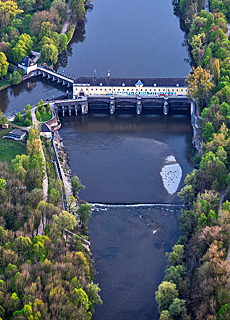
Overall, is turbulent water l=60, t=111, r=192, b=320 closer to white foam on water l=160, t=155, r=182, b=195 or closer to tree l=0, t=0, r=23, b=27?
white foam on water l=160, t=155, r=182, b=195

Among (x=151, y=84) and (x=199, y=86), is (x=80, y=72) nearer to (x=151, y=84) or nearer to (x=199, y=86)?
(x=151, y=84)

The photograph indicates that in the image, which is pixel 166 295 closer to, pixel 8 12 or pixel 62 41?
pixel 62 41

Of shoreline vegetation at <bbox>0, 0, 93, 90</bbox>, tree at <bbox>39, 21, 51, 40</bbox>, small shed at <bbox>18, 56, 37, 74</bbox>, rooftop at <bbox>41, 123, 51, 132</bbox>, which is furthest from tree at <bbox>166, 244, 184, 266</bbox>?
tree at <bbox>39, 21, 51, 40</bbox>

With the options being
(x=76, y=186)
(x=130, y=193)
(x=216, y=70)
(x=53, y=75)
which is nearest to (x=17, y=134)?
(x=76, y=186)

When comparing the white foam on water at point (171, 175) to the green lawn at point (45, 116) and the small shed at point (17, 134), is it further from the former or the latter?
the small shed at point (17, 134)

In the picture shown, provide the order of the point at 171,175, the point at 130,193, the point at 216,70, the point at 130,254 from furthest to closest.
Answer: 1. the point at 216,70
2. the point at 171,175
3. the point at 130,193
4. the point at 130,254
